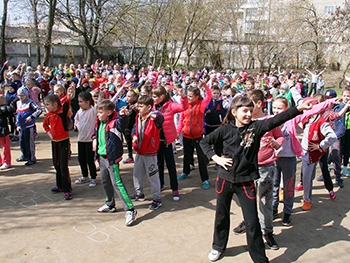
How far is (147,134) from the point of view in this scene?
4730 millimetres

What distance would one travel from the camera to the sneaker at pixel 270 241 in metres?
3.87

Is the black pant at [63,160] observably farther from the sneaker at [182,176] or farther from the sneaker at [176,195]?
the sneaker at [182,176]

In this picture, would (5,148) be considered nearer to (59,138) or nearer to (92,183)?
(59,138)

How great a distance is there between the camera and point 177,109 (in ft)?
17.5

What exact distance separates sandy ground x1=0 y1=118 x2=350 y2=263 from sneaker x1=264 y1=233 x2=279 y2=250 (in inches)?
3.1

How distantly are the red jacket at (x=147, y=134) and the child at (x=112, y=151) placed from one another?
12.1 inches

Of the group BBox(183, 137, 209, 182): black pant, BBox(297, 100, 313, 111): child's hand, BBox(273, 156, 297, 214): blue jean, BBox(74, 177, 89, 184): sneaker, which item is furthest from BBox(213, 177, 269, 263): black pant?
BBox(74, 177, 89, 184): sneaker

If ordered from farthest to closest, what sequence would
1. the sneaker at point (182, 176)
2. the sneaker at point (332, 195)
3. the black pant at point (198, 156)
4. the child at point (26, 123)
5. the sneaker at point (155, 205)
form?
the child at point (26, 123), the sneaker at point (182, 176), the black pant at point (198, 156), the sneaker at point (332, 195), the sneaker at point (155, 205)

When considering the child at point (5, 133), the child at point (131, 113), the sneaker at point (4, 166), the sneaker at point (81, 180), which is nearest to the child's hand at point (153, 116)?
the child at point (131, 113)

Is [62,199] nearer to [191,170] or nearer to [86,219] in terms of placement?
[86,219]

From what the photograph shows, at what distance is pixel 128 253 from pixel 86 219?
109 centimetres

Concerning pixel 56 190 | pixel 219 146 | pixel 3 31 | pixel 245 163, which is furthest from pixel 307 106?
pixel 3 31

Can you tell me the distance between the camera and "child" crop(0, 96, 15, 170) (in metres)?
6.36

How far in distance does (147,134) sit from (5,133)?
3463 mm
